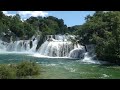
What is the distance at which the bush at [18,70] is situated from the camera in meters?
9.87

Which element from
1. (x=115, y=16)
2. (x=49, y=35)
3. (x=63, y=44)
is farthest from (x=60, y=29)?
(x=115, y=16)

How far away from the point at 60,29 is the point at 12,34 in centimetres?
373

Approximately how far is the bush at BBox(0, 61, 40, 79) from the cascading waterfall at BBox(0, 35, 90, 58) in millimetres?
8460

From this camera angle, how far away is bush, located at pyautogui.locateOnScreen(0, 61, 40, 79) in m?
9.87

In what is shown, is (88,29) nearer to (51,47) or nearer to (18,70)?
(51,47)

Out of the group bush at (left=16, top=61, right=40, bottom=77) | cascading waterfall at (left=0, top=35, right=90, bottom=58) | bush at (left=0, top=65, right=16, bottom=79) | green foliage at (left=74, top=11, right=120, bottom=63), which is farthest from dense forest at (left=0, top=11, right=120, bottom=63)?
bush at (left=0, top=65, right=16, bottom=79)

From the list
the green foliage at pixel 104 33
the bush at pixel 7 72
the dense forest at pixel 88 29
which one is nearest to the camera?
the bush at pixel 7 72

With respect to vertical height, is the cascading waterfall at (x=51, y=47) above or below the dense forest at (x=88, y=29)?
below

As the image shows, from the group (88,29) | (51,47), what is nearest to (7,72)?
(88,29)

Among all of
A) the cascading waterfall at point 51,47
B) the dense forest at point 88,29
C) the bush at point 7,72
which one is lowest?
the bush at point 7,72

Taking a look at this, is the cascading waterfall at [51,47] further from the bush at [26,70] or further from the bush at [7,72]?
the bush at [7,72]

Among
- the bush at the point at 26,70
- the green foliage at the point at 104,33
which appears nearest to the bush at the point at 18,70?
the bush at the point at 26,70

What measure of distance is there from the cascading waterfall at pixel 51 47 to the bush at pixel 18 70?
8460mm
